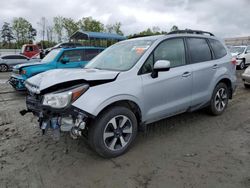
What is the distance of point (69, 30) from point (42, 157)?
155ft

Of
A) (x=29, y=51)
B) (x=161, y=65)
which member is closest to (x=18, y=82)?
(x=161, y=65)

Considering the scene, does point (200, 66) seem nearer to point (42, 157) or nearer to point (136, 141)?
point (136, 141)

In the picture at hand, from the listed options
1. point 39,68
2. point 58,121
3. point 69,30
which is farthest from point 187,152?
point 69,30

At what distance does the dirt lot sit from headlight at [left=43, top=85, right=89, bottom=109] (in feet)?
2.93

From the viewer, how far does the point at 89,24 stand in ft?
149

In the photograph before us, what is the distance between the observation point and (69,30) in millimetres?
47375

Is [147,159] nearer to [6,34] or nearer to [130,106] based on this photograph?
[130,106]

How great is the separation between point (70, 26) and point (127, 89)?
1870 inches

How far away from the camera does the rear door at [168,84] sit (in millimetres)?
3590

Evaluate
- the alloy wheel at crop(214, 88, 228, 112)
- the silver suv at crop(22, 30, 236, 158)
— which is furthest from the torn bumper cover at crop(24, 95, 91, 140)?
the alloy wheel at crop(214, 88, 228, 112)

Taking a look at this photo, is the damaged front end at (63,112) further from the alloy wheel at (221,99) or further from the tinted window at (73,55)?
the tinted window at (73,55)

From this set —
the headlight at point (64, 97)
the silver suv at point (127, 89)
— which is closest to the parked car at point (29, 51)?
the silver suv at point (127, 89)

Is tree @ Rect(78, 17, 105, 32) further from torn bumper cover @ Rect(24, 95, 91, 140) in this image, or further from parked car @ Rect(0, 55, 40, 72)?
torn bumper cover @ Rect(24, 95, 91, 140)

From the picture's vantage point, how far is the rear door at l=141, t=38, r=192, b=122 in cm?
359
